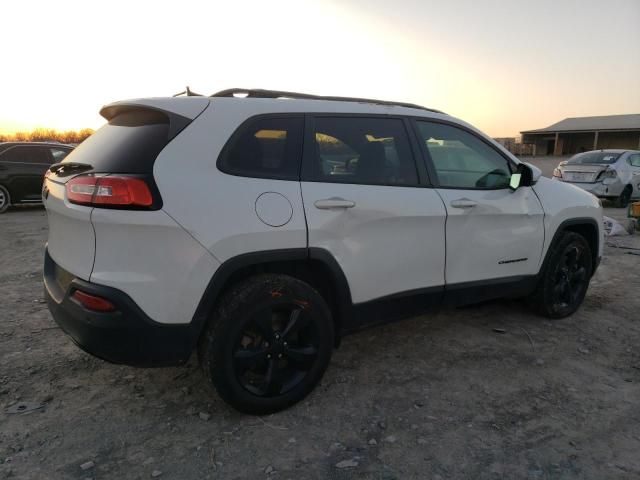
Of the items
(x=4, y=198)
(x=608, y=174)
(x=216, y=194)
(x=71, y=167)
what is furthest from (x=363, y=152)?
(x=608, y=174)

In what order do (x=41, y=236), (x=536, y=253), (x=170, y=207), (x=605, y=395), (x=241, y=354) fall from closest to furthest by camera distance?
A: (x=170, y=207) → (x=241, y=354) → (x=605, y=395) → (x=536, y=253) → (x=41, y=236)

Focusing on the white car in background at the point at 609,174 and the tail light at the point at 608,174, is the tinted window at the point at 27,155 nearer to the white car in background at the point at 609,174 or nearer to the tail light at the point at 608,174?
the white car in background at the point at 609,174

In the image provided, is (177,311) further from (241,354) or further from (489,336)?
(489,336)

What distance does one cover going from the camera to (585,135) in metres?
43.5

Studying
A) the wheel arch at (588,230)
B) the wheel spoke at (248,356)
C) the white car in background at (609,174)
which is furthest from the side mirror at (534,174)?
the white car in background at (609,174)

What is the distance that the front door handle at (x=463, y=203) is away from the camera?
3.18m

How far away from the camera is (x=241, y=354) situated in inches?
97.3

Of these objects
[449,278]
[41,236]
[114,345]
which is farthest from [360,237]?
[41,236]

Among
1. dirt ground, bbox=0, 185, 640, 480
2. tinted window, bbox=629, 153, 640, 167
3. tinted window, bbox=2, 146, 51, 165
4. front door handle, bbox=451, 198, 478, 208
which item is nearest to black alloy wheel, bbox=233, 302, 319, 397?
dirt ground, bbox=0, 185, 640, 480

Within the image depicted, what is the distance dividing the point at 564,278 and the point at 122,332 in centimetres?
367

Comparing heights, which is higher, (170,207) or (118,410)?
(170,207)

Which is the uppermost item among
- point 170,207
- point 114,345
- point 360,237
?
point 170,207

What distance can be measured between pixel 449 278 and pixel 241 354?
5.23 ft

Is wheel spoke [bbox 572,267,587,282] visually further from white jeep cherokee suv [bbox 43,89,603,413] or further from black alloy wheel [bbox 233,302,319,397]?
black alloy wheel [bbox 233,302,319,397]
